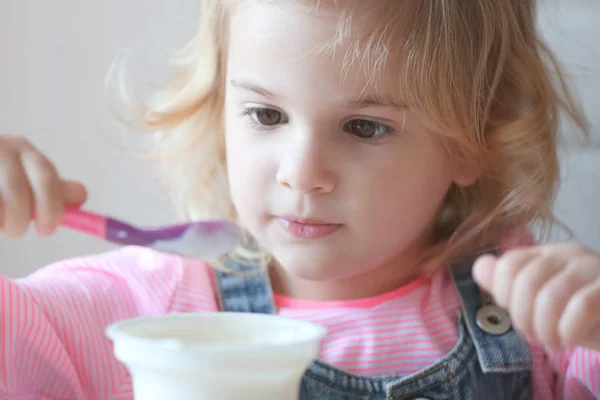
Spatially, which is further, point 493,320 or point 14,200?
point 493,320

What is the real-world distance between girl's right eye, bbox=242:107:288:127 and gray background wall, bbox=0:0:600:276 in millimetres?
334

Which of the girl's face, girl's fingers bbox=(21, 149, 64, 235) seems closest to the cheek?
the girl's face

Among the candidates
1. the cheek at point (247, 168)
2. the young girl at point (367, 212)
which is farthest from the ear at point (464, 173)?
the cheek at point (247, 168)

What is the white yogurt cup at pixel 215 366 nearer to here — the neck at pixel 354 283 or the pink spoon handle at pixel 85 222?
the pink spoon handle at pixel 85 222

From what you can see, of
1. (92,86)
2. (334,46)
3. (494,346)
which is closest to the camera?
(334,46)

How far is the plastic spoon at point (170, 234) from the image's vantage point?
2.27ft

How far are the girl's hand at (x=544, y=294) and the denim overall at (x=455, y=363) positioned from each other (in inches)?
8.2

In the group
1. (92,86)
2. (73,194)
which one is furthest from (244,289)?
(92,86)

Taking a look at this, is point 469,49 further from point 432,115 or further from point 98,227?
point 98,227

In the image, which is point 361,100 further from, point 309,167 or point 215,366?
point 215,366

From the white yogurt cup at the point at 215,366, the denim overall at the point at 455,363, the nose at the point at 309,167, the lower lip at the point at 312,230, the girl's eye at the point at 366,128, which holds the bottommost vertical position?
the denim overall at the point at 455,363

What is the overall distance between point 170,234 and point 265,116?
18cm

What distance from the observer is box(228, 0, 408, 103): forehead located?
2.60ft

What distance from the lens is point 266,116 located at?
0.87 m
